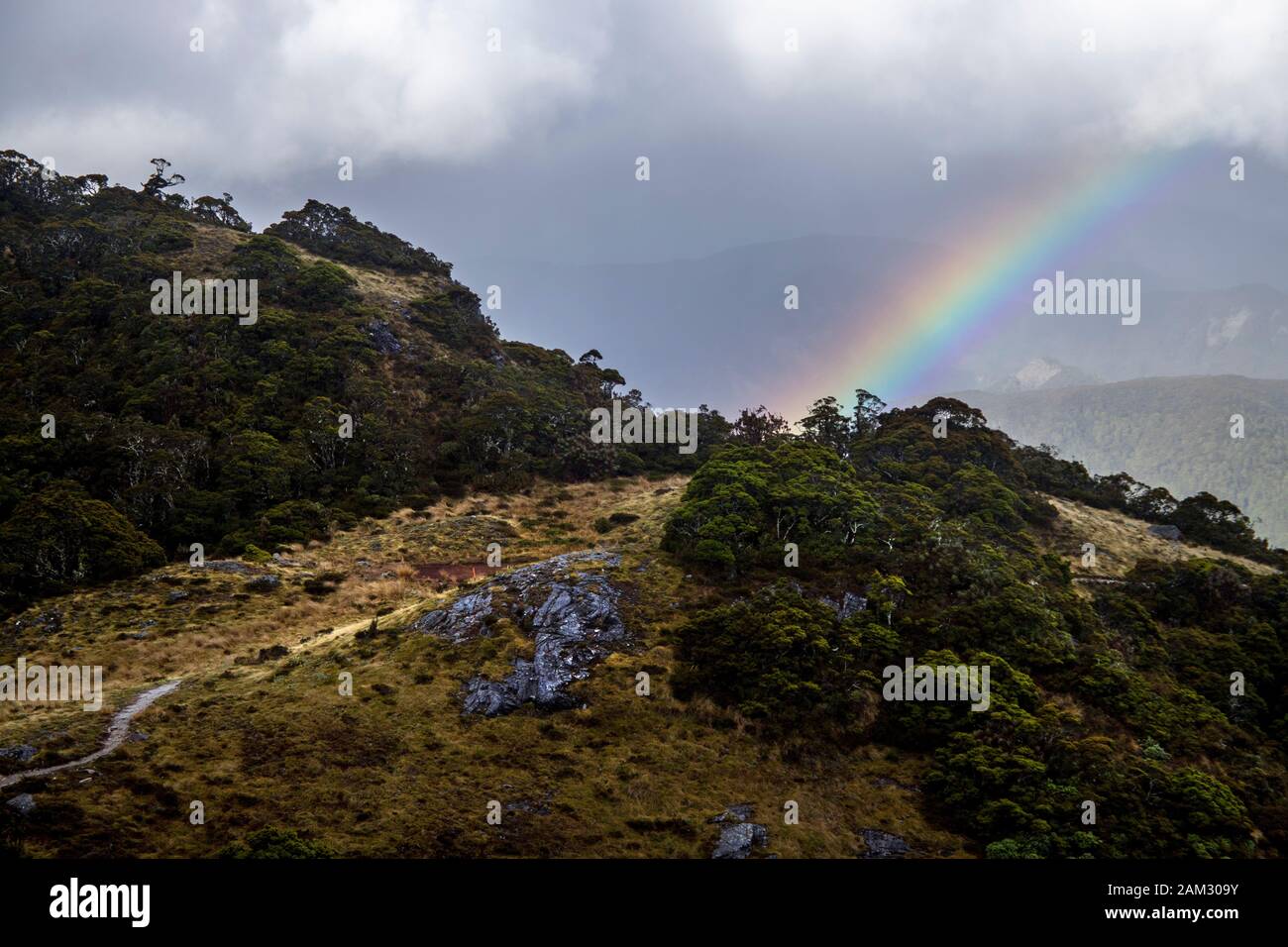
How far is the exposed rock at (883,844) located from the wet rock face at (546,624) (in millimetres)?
12028

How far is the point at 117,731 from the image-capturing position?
74.8 feet

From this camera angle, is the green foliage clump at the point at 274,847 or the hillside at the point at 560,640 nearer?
the green foliage clump at the point at 274,847

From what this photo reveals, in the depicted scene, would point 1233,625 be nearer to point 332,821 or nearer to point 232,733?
point 332,821

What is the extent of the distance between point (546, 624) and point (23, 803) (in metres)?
18.3

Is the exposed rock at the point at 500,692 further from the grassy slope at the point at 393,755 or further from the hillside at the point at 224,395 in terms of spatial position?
the hillside at the point at 224,395

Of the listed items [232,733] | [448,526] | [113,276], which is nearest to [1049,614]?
[232,733]

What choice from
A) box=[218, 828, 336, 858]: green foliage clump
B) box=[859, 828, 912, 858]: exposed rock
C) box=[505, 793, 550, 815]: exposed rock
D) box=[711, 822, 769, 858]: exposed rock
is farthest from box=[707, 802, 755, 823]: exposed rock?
box=[218, 828, 336, 858]: green foliage clump

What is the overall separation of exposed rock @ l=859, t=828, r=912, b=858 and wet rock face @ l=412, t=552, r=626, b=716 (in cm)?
1203

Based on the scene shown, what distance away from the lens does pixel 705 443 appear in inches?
3509

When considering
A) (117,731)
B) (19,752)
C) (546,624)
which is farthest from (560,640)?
(19,752)

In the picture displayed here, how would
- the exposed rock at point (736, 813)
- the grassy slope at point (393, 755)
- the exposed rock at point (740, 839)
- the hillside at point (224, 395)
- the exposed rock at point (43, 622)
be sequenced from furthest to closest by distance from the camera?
the hillside at point (224, 395), the exposed rock at point (43, 622), the exposed rock at point (736, 813), the exposed rock at point (740, 839), the grassy slope at point (393, 755)

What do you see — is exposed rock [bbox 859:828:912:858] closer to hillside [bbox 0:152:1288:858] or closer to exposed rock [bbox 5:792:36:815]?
hillside [bbox 0:152:1288:858]

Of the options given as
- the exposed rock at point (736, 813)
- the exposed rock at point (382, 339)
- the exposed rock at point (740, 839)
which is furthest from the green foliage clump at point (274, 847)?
the exposed rock at point (382, 339)

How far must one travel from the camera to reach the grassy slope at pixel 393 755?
19.1 m
